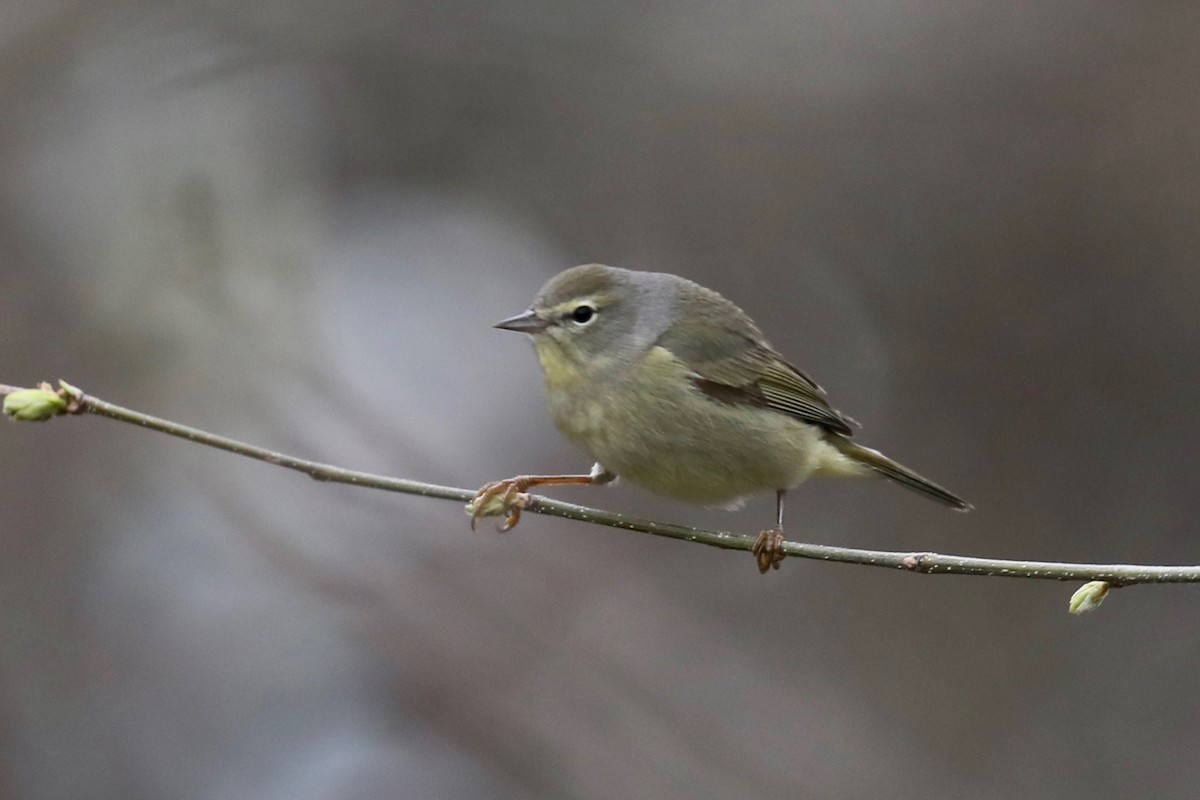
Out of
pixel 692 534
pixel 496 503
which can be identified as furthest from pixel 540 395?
pixel 692 534

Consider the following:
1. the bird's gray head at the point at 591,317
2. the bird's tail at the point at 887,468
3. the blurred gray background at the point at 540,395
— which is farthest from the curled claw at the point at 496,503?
the blurred gray background at the point at 540,395

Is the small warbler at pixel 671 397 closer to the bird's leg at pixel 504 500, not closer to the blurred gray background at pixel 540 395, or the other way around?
the bird's leg at pixel 504 500

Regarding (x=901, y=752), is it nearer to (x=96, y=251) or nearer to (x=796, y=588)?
(x=796, y=588)

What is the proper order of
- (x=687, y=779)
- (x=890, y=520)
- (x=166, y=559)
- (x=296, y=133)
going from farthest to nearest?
(x=296, y=133) → (x=890, y=520) → (x=166, y=559) → (x=687, y=779)

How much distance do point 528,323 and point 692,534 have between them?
1.16m

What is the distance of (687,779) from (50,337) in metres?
4.41

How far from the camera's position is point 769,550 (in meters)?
3.98

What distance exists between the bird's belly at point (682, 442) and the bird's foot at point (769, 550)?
0.85 ft

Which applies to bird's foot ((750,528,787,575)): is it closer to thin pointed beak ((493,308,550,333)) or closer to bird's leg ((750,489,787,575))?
bird's leg ((750,489,787,575))

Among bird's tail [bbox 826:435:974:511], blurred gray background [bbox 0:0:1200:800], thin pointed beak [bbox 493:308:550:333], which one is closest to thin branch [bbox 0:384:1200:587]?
thin pointed beak [bbox 493:308:550:333]

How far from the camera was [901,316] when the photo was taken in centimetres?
785

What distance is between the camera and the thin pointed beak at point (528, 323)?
4137 mm

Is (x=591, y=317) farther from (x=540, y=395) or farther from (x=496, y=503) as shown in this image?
(x=540, y=395)

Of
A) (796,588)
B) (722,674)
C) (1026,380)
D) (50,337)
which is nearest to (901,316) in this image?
(1026,380)
